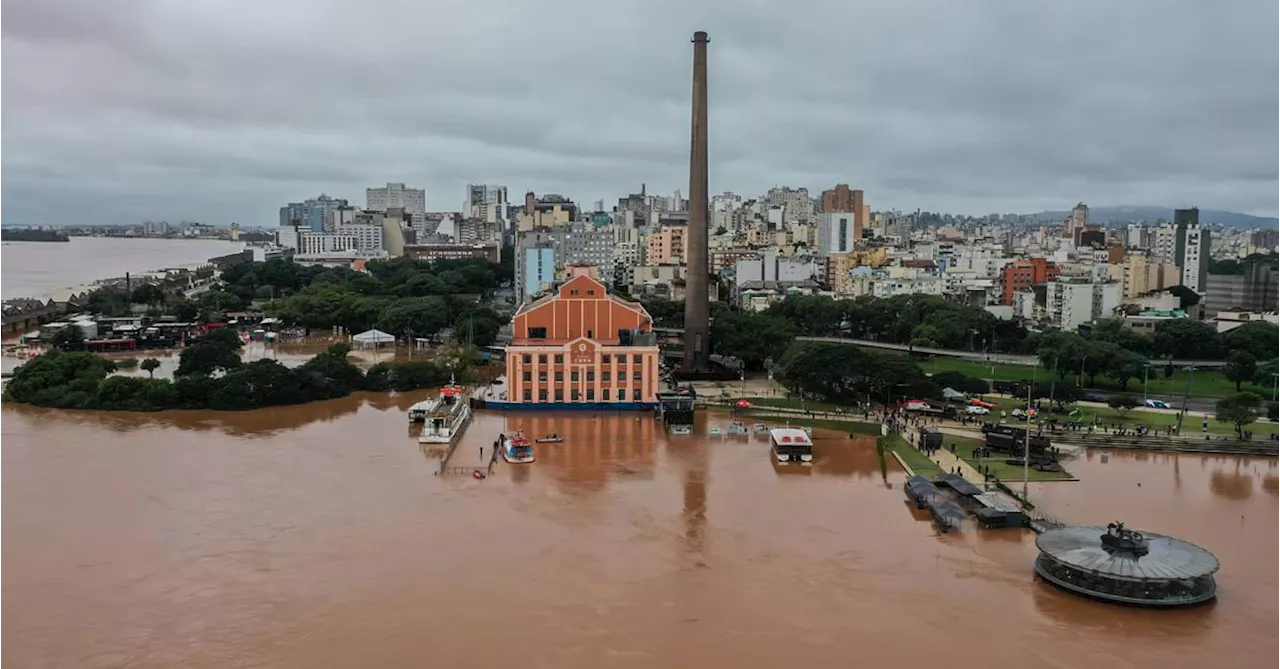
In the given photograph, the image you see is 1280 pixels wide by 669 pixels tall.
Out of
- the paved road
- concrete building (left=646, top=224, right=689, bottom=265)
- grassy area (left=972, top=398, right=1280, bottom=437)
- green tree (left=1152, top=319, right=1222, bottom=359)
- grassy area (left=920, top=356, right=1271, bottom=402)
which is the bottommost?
grassy area (left=972, top=398, right=1280, bottom=437)

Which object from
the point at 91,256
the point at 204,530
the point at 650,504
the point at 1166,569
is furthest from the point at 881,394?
the point at 91,256

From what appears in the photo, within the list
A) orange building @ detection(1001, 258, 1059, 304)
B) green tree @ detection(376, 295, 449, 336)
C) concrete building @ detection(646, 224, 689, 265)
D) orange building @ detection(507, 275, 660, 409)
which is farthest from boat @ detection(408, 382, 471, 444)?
concrete building @ detection(646, 224, 689, 265)

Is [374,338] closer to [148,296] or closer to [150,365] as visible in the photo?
[150,365]

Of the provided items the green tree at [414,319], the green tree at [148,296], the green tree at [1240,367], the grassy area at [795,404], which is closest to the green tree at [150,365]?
Result: the green tree at [414,319]

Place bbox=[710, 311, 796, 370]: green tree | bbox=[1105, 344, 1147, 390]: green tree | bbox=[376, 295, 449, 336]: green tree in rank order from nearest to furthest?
bbox=[1105, 344, 1147, 390]: green tree, bbox=[710, 311, 796, 370]: green tree, bbox=[376, 295, 449, 336]: green tree

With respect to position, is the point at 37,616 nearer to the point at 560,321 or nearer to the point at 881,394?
the point at 560,321

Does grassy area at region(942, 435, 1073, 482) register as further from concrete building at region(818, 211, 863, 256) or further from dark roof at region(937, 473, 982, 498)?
concrete building at region(818, 211, 863, 256)
